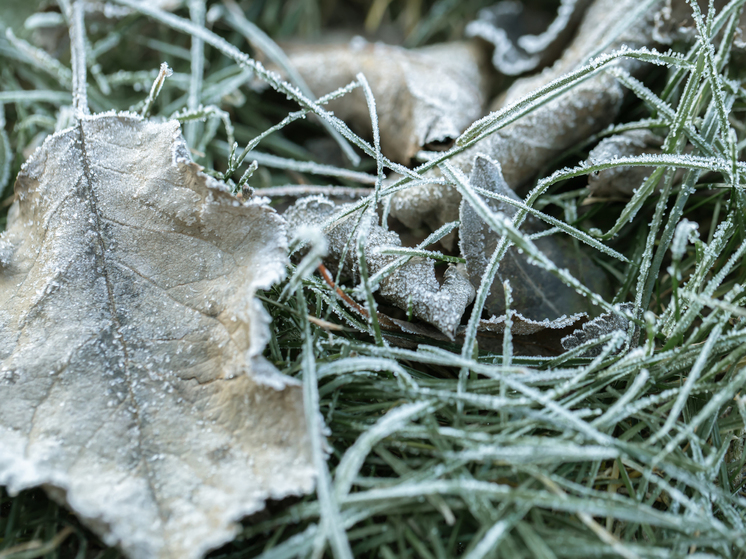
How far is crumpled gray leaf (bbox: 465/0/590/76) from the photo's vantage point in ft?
4.71

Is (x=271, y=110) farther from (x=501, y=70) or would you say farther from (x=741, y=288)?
(x=741, y=288)

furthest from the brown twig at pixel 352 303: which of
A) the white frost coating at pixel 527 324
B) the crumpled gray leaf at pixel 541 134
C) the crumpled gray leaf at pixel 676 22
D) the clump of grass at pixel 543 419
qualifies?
the crumpled gray leaf at pixel 676 22

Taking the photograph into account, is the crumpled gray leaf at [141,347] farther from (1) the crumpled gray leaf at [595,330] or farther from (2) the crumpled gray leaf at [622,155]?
(2) the crumpled gray leaf at [622,155]

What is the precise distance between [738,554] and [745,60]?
1024 millimetres

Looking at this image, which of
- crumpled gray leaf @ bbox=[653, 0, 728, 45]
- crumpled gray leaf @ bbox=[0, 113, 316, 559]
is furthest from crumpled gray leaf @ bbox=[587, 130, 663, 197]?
crumpled gray leaf @ bbox=[0, 113, 316, 559]

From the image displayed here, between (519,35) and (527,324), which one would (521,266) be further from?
(519,35)

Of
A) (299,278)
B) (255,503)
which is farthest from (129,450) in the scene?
(299,278)

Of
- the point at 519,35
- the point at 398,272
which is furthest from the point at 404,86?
the point at 398,272

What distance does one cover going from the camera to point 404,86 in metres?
1.32

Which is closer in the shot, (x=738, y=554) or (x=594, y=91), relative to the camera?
(x=738, y=554)

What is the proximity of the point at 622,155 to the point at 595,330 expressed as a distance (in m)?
0.43

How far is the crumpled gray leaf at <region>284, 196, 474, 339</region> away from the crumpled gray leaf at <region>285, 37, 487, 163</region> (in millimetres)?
313

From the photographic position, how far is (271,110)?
1474 millimetres

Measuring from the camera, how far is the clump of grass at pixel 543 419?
2.18 feet
